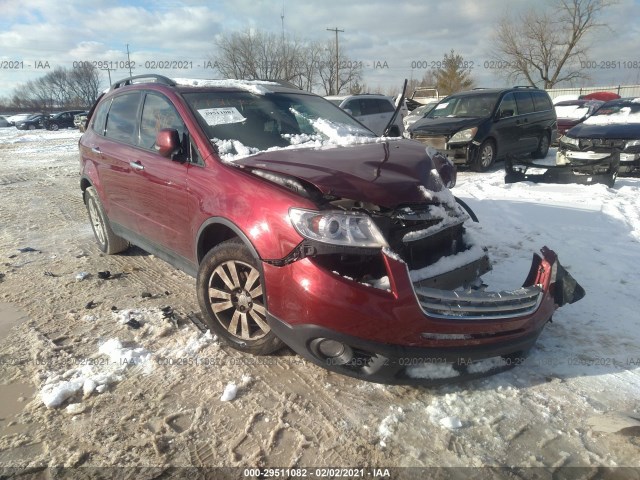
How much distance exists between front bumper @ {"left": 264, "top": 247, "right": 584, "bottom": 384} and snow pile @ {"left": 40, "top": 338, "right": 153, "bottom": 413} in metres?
1.08

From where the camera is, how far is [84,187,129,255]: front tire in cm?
482

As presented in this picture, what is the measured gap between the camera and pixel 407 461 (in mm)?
2127

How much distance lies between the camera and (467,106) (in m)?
10.2

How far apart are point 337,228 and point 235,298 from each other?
94 cm

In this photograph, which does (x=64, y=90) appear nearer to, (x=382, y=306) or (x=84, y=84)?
(x=84, y=84)

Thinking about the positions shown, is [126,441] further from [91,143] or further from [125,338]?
[91,143]

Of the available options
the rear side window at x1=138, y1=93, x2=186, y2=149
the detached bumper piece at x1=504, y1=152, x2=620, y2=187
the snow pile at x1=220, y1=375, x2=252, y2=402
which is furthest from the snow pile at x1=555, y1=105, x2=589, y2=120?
the snow pile at x1=220, y1=375, x2=252, y2=402

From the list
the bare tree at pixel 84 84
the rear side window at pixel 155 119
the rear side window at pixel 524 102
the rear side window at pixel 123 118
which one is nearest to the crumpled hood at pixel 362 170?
the rear side window at pixel 155 119

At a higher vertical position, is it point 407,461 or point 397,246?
point 397,246

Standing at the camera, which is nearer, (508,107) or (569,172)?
(569,172)

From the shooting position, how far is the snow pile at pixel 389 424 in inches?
89.2

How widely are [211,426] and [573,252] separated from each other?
12.9 feet

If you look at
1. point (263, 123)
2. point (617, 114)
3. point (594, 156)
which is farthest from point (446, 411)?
point (617, 114)

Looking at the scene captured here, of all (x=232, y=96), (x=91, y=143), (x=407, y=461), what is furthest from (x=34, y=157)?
(x=407, y=461)
